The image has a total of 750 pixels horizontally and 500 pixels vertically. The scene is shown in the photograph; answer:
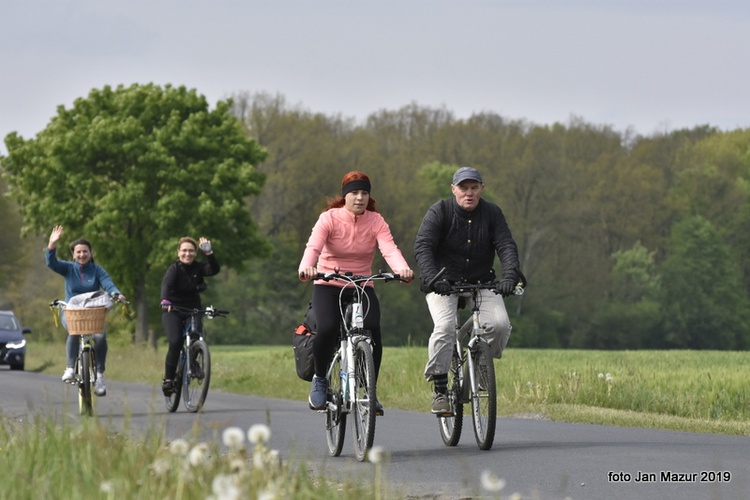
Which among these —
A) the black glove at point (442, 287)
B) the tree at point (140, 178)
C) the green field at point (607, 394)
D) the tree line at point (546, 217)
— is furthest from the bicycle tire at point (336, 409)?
the tree line at point (546, 217)

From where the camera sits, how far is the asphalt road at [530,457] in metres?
7.79

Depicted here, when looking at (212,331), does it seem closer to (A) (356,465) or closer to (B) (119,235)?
(B) (119,235)

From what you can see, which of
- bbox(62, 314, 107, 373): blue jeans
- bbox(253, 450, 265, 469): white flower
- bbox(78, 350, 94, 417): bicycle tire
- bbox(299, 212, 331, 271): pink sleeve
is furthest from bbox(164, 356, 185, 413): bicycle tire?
bbox(253, 450, 265, 469): white flower

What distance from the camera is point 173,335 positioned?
50.5ft

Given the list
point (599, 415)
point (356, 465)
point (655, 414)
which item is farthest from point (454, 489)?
point (655, 414)

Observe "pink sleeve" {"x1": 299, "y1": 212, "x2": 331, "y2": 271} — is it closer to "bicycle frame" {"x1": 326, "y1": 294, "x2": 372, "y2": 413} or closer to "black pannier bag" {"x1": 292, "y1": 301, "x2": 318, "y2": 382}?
"bicycle frame" {"x1": 326, "y1": 294, "x2": 372, "y2": 413}

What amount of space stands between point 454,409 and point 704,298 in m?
71.7

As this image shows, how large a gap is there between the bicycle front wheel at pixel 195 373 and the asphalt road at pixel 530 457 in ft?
1.03

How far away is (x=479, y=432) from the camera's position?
10.1 meters

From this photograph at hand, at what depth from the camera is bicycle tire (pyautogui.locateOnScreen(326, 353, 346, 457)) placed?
966 cm

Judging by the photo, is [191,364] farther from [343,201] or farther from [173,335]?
[343,201]

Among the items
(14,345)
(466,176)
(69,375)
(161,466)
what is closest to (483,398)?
(466,176)

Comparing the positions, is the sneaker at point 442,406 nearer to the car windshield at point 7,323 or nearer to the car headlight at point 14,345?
the car headlight at point 14,345

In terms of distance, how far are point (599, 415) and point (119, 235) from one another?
39424 mm
